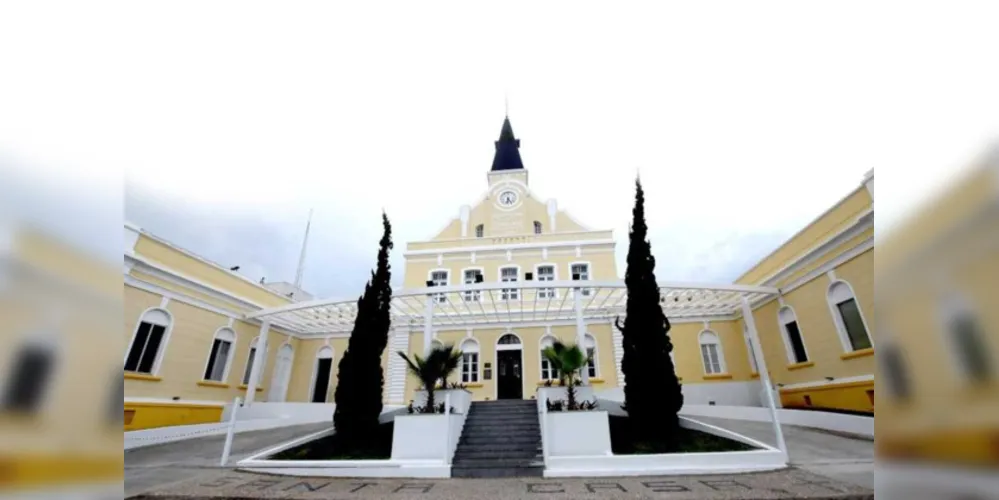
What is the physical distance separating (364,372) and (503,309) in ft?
23.2

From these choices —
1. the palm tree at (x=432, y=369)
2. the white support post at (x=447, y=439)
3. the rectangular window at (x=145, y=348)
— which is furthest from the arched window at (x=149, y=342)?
the white support post at (x=447, y=439)

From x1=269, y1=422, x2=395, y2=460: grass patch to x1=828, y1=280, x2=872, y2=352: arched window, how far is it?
1239cm

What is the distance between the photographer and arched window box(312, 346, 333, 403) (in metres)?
17.6

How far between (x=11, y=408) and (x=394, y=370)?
16.7 m

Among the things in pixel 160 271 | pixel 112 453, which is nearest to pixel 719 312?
pixel 112 453

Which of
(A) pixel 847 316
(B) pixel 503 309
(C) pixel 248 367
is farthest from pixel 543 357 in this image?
(C) pixel 248 367

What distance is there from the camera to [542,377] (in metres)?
15.9

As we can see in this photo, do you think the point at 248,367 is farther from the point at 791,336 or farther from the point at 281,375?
the point at 791,336

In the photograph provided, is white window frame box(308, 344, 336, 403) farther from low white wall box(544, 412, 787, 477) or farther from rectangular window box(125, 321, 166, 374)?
low white wall box(544, 412, 787, 477)

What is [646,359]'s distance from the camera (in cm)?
969

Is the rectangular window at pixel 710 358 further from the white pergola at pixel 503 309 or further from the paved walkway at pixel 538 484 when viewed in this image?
the paved walkway at pixel 538 484

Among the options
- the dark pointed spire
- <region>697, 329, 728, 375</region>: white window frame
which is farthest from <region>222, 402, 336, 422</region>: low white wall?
the dark pointed spire

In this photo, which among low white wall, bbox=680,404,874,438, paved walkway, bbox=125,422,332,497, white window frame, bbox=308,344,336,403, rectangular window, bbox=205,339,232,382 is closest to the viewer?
paved walkway, bbox=125,422,332,497

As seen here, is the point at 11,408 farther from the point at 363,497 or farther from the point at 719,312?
the point at 719,312
